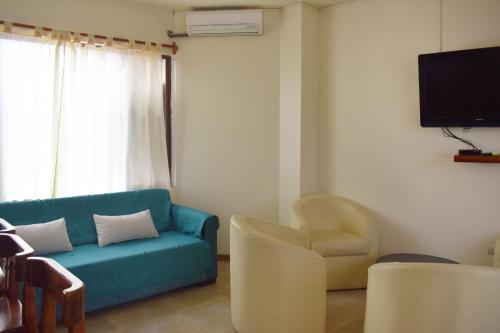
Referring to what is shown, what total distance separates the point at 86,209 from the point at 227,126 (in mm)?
1688

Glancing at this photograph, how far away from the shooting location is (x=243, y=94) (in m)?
4.54

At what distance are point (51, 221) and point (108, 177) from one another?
0.78m

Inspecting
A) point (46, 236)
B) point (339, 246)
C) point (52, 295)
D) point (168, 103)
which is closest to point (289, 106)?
point (168, 103)

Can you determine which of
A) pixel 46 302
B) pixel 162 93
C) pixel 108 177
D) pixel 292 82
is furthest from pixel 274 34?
pixel 46 302

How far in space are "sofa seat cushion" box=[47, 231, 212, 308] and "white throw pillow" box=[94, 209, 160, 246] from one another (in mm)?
54

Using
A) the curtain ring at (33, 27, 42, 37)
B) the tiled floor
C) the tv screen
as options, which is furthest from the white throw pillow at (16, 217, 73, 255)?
the tv screen

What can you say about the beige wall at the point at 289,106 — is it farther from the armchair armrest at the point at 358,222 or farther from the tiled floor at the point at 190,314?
the tiled floor at the point at 190,314

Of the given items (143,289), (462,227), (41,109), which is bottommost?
(143,289)

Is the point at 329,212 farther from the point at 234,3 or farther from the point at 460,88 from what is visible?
the point at 234,3

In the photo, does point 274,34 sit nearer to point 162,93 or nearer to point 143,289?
point 162,93

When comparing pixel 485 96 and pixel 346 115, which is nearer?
pixel 485 96

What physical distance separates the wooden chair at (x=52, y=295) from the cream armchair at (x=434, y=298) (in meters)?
1.59

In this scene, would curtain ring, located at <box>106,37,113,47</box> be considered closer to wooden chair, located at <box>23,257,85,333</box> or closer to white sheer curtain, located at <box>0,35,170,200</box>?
white sheer curtain, located at <box>0,35,170,200</box>

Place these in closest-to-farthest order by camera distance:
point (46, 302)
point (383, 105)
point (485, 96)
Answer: point (46, 302) < point (485, 96) < point (383, 105)
